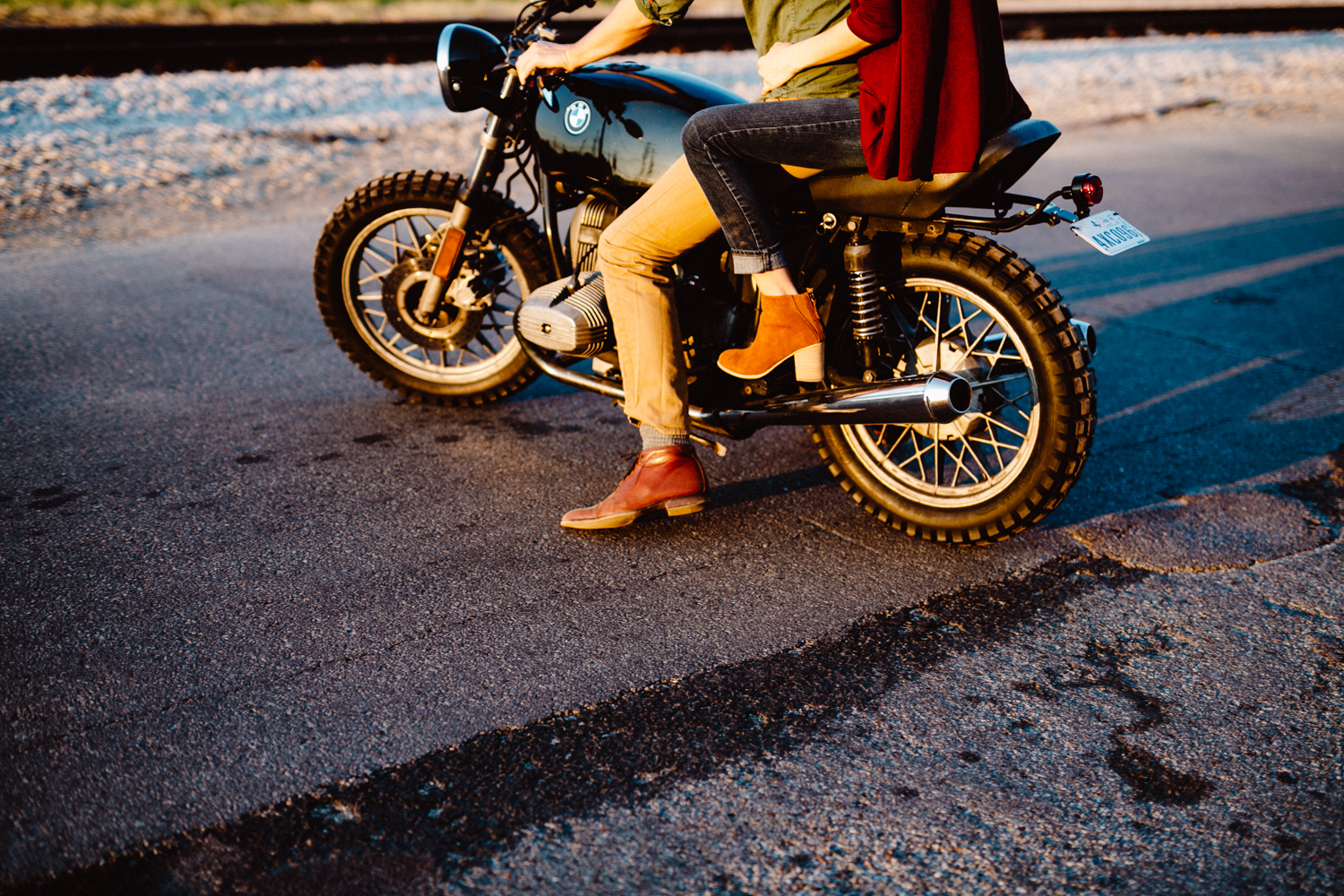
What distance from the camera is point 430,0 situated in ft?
84.1

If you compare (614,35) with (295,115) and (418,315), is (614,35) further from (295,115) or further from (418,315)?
(295,115)

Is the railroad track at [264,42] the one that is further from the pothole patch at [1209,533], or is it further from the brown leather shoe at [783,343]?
the pothole patch at [1209,533]

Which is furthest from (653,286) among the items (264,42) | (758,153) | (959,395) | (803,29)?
(264,42)

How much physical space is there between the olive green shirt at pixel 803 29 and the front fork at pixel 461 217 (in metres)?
0.89

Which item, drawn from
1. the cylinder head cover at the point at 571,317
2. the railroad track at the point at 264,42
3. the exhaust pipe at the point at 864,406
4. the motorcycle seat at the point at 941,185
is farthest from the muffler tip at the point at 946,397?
the railroad track at the point at 264,42

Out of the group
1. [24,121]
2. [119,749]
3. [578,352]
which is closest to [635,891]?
[119,749]

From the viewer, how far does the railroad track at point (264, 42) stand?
12.1 metres

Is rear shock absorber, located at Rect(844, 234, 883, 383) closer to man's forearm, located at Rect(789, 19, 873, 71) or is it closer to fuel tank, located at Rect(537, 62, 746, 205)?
man's forearm, located at Rect(789, 19, 873, 71)

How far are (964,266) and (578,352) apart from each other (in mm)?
1268

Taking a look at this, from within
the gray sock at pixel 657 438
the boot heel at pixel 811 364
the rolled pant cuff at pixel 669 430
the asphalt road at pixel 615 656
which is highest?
the boot heel at pixel 811 364

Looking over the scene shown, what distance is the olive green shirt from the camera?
9.78 feet

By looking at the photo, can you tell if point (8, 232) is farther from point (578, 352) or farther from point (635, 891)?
point (635, 891)

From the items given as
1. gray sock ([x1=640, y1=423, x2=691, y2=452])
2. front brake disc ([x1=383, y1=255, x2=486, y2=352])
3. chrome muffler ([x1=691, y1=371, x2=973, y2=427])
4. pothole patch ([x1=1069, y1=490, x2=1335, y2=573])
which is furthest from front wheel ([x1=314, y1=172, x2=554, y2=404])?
pothole patch ([x1=1069, y1=490, x2=1335, y2=573])

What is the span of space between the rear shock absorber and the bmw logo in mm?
980
